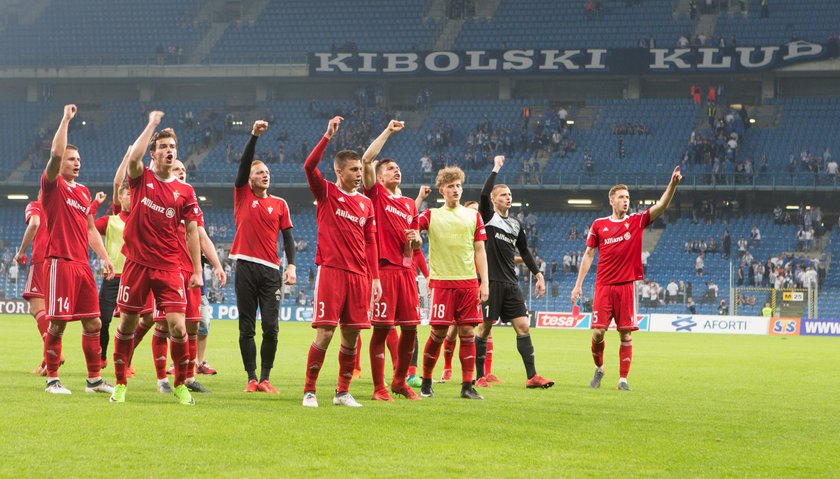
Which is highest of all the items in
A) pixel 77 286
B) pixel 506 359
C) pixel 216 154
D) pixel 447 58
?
pixel 447 58

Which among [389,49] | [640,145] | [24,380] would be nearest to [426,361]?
[24,380]

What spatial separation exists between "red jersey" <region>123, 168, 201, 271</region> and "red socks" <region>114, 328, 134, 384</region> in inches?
Answer: 28.9

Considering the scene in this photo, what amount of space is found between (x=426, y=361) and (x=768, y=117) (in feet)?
150

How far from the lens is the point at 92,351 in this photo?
410 inches

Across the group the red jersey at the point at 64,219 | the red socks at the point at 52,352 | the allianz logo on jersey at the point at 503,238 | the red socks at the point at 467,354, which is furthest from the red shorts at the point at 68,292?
the allianz logo on jersey at the point at 503,238

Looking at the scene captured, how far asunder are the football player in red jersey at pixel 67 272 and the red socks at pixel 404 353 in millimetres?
2887

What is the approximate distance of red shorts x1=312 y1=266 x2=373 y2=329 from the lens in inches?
375

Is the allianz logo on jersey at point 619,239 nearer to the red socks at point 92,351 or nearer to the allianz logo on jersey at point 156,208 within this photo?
the allianz logo on jersey at point 156,208

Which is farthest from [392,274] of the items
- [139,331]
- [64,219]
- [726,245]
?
[726,245]

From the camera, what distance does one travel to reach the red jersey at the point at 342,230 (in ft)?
→ 31.7

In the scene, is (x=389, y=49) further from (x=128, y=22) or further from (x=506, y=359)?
(x=506, y=359)

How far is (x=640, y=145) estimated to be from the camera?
2061 inches

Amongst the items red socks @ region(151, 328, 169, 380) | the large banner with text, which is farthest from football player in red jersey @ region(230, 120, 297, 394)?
the large banner with text

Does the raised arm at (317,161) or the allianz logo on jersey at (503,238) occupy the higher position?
the raised arm at (317,161)
